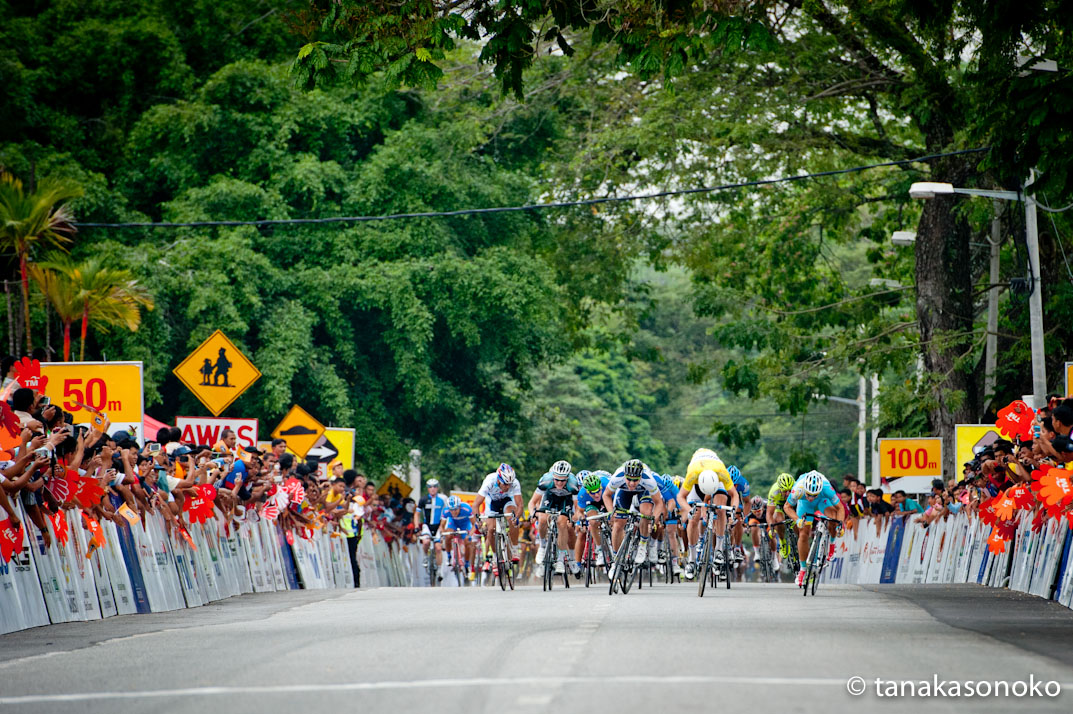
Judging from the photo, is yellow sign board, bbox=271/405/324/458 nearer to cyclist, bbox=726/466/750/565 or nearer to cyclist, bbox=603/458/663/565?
cyclist, bbox=726/466/750/565

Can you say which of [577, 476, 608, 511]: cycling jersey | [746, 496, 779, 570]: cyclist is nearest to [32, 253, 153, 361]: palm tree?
[577, 476, 608, 511]: cycling jersey

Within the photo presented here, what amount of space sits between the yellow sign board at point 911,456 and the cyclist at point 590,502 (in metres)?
11.8

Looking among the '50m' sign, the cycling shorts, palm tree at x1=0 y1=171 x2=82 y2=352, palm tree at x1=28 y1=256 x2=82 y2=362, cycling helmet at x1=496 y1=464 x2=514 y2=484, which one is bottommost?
the cycling shorts

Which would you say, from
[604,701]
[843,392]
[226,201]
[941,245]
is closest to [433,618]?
[604,701]

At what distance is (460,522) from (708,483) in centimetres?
1372

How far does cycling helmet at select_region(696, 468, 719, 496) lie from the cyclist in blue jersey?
12.9 metres

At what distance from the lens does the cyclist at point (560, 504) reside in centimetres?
2214

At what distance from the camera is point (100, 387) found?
874 inches

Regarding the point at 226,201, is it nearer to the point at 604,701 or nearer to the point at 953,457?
the point at 953,457

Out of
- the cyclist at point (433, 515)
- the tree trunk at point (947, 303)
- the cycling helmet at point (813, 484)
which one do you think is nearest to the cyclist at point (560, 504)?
the cycling helmet at point (813, 484)

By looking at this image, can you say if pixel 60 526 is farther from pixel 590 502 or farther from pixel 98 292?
pixel 98 292

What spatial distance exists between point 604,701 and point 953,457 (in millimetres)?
26345

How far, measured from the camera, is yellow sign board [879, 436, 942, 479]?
3400 centimetres

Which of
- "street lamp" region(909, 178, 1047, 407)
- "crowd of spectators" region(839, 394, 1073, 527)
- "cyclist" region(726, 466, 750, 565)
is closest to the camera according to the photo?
"crowd of spectators" region(839, 394, 1073, 527)
